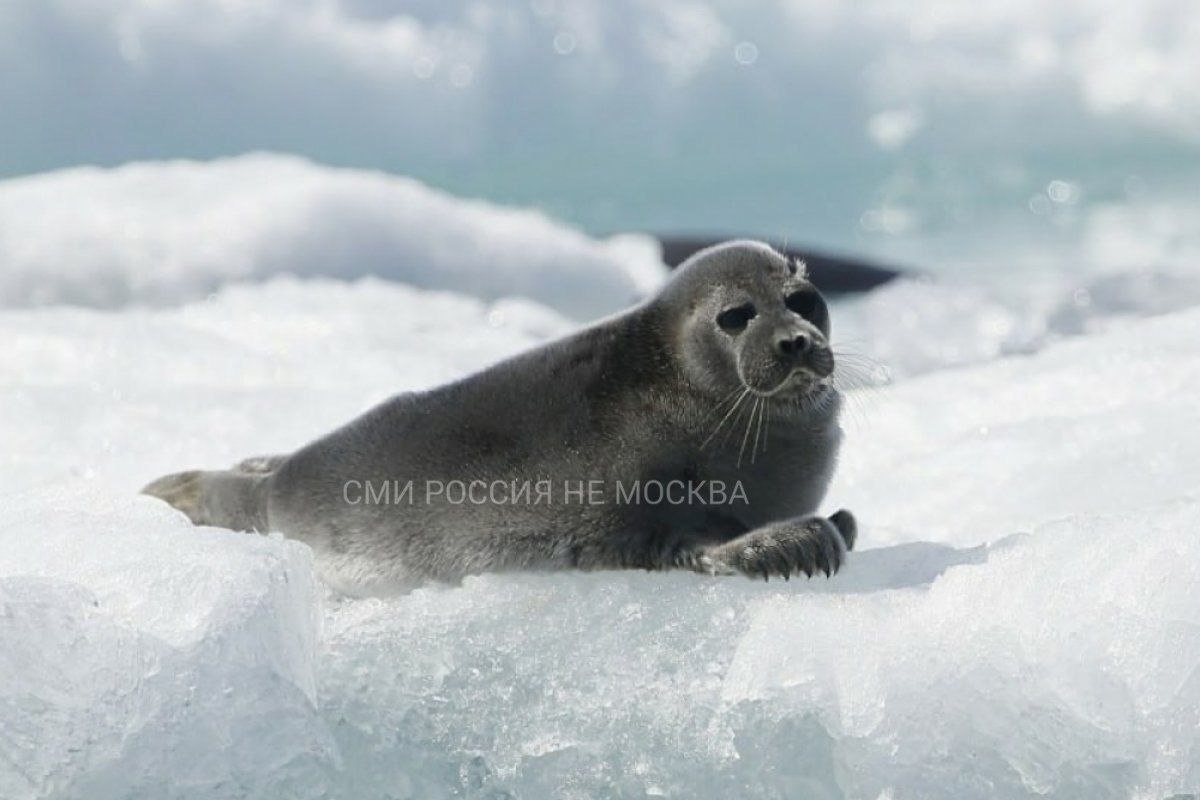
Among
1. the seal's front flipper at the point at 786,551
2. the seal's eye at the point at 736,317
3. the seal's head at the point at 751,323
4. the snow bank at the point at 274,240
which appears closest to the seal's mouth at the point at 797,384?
the seal's head at the point at 751,323

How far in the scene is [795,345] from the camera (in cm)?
368

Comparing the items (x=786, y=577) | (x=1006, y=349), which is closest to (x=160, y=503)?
(x=786, y=577)

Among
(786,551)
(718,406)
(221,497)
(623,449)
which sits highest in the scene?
(718,406)

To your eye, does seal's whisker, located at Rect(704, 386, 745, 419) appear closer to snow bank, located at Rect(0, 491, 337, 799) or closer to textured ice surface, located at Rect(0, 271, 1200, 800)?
textured ice surface, located at Rect(0, 271, 1200, 800)

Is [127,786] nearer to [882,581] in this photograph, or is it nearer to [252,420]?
[882,581]

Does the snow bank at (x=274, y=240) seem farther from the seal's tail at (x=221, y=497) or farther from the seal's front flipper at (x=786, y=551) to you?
the seal's front flipper at (x=786, y=551)

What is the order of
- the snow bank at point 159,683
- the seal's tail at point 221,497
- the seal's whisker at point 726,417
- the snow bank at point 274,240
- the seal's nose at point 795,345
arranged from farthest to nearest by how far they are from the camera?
the snow bank at point 274,240, the seal's tail at point 221,497, the seal's whisker at point 726,417, the seal's nose at point 795,345, the snow bank at point 159,683

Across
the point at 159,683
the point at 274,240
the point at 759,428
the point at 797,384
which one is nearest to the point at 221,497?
the point at 159,683

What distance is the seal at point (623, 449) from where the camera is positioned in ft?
12.3

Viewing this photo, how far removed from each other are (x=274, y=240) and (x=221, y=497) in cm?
789

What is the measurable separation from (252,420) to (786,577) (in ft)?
10.5

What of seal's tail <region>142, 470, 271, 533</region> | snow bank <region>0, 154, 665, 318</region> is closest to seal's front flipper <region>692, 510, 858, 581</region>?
seal's tail <region>142, 470, 271, 533</region>

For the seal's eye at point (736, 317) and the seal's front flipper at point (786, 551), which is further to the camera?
the seal's eye at point (736, 317)

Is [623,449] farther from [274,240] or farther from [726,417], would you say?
[274,240]
